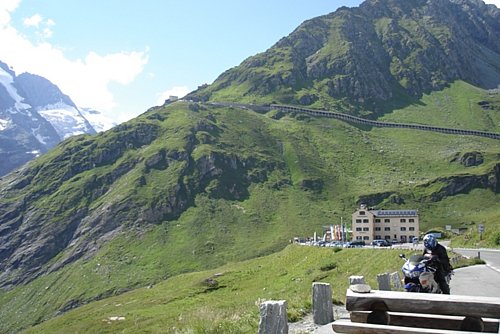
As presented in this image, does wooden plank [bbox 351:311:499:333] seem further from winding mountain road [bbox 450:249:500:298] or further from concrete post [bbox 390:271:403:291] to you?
winding mountain road [bbox 450:249:500:298]

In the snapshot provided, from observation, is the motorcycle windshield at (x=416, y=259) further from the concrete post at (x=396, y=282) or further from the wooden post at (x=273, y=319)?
the concrete post at (x=396, y=282)

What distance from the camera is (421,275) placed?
12734mm

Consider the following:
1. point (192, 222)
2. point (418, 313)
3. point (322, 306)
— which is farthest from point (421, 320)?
point (192, 222)

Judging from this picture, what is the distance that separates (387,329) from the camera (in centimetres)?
731

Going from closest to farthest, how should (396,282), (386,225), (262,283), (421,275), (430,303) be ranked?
(430,303)
(421,275)
(396,282)
(262,283)
(386,225)

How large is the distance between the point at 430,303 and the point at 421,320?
663 mm

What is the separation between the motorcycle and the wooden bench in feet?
16.3

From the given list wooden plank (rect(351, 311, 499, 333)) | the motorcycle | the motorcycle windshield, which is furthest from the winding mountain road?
wooden plank (rect(351, 311, 499, 333))

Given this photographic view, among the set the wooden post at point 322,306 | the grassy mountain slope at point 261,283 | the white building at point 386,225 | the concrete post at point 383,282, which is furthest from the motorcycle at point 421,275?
the white building at point 386,225

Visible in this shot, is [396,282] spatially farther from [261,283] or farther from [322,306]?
[261,283]

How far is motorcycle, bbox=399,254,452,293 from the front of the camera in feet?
41.6

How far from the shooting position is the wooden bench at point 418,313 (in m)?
Answer: 7.17

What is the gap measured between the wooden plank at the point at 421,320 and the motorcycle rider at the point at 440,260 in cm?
527

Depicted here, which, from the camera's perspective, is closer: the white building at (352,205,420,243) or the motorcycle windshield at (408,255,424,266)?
the motorcycle windshield at (408,255,424,266)
